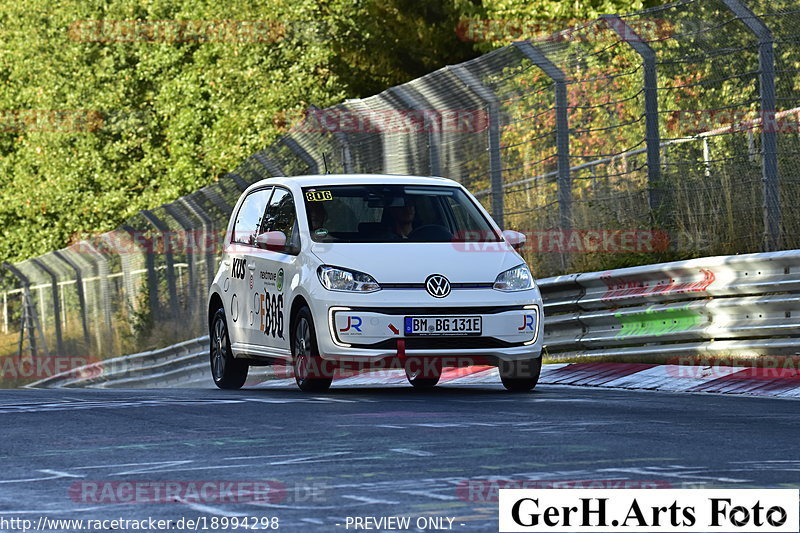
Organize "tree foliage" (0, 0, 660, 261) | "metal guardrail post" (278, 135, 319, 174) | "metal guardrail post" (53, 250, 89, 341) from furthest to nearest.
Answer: "tree foliage" (0, 0, 660, 261), "metal guardrail post" (53, 250, 89, 341), "metal guardrail post" (278, 135, 319, 174)

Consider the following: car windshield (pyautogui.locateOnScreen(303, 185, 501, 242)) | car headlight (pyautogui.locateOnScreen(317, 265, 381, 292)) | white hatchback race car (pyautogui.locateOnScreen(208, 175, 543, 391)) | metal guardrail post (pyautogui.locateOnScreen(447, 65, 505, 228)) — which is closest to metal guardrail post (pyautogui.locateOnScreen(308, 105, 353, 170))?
metal guardrail post (pyautogui.locateOnScreen(447, 65, 505, 228))

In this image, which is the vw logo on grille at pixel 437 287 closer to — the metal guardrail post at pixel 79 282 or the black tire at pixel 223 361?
the black tire at pixel 223 361

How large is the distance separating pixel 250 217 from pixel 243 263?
0.58 m

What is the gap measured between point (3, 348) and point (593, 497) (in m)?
39.1

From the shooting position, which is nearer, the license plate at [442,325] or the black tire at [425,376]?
the license plate at [442,325]

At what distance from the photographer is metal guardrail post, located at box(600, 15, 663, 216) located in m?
15.4

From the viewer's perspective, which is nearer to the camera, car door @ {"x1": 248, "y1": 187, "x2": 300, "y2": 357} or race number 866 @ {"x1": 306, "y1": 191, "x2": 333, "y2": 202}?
car door @ {"x1": 248, "y1": 187, "x2": 300, "y2": 357}

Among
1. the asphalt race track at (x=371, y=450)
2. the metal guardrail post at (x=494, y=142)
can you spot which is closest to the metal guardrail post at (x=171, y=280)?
the metal guardrail post at (x=494, y=142)

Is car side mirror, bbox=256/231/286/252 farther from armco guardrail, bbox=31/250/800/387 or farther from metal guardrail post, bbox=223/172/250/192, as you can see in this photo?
metal guardrail post, bbox=223/172/250/192

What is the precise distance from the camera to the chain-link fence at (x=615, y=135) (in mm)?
14391

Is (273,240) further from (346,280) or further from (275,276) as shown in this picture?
(346,280)

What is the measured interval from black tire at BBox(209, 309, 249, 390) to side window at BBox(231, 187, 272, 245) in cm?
70

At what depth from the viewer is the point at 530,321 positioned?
40.8 ft

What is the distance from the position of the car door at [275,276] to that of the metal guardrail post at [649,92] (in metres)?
3.60
